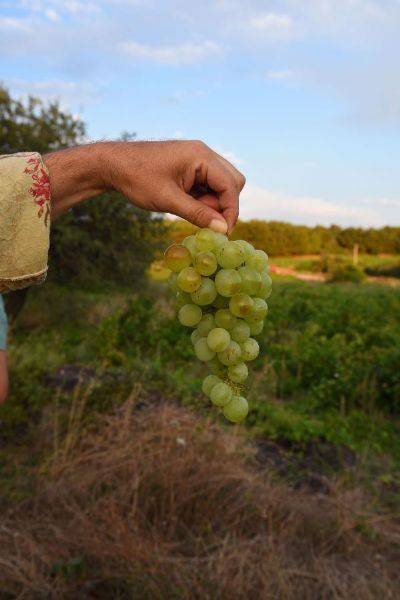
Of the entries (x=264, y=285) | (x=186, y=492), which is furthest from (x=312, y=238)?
(x=264, y=285)

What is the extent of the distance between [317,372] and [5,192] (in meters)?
6.55

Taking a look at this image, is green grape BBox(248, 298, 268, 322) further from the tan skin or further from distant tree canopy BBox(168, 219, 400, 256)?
distant tree canopy BBox(168, 219, 400, 256)

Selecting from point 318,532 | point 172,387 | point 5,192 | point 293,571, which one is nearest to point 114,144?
point 5,192

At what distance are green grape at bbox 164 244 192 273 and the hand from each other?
0.14 m

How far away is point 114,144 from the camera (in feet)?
5.02

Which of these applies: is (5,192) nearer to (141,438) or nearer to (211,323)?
(211,323)

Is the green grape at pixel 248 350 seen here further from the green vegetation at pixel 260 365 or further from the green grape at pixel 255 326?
the green vegetation at pixel 260 365

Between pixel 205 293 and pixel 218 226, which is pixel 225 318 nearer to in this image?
pixel 205 293

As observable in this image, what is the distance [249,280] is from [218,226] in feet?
0.55

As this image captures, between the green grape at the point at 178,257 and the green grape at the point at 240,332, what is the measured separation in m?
0.17

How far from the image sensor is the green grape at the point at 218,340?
1.15 m

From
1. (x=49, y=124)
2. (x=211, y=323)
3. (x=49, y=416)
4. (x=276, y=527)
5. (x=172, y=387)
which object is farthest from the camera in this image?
(x=49, y=124)

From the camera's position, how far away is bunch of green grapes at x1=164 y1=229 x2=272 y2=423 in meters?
1.16

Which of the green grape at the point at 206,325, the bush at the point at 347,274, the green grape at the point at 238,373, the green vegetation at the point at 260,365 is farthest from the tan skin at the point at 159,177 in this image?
the bush at the point at 347,274
